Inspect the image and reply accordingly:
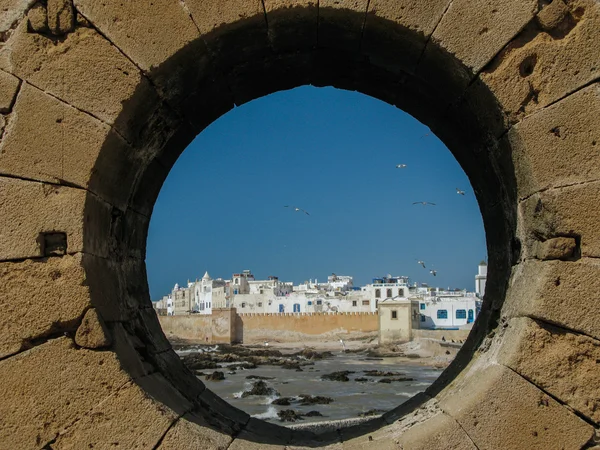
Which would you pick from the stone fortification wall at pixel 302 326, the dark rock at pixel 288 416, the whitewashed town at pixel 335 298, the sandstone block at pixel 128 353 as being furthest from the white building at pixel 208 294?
the sandstone block at pixel 128 353

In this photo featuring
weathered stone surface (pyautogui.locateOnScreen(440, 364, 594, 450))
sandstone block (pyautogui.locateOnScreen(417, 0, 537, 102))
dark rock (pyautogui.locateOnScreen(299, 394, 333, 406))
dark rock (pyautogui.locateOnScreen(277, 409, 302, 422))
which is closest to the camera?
weathered stone surface (pyautogui.locateOnScreen(440, 364, 594, 450))

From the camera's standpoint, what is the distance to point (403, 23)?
3.28 m

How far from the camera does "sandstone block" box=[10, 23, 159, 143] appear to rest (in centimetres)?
322

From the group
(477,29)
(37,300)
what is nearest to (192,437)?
(37,300)

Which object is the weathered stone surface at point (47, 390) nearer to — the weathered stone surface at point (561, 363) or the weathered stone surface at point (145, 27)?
the weathered stone surface at point (145, 27)

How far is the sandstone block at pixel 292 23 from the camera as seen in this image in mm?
3279

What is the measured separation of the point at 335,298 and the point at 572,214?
67.7 meters

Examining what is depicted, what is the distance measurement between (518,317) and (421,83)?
1659 mm

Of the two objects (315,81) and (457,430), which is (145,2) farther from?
(457,430)

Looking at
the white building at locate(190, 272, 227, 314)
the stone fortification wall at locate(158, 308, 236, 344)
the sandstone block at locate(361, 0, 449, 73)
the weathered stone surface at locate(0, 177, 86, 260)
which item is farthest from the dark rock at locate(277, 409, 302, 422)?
the white building at locate(190, 272, 227, 314)

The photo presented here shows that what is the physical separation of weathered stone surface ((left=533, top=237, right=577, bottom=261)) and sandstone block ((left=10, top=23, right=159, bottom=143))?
2.39 metres

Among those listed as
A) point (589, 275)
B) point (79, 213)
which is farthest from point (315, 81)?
point (589, 275)

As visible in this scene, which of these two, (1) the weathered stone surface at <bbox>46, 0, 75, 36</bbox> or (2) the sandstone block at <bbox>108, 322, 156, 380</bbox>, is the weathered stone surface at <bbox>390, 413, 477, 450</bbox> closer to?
(2) the sandstone block at <bbox>108, 322, 156, 380</bbox>

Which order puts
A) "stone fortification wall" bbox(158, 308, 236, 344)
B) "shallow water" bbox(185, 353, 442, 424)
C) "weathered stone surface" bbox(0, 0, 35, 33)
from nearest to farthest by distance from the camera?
"weathered stone surface" bbox(0, 0, 35, 33) < "shallow water" bbox(185, 353, 442, 424) < "stone fortification wall" bbox(158, 308, 236, 344)
